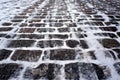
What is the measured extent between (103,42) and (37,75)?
3.70 ft

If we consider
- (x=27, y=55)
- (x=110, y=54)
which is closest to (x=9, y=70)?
(x=27, y=55)

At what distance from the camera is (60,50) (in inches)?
76.0

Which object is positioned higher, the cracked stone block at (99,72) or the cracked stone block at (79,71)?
the cracked stone block at (79,71)

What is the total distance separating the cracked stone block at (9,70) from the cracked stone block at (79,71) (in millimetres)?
506

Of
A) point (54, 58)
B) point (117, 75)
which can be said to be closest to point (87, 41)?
point (54, 58)

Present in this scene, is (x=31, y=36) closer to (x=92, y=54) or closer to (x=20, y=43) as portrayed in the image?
(x=20, y=43)

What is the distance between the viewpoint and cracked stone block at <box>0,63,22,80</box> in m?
1.44

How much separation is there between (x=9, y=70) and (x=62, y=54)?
0.64 meters

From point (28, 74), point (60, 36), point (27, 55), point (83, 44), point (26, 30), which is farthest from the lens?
point (26, 30)

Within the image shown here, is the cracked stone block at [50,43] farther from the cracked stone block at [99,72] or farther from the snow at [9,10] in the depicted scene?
the snow at [9,10]

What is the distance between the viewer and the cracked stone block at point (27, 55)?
1.73 meters

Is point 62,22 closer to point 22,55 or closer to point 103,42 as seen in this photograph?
point 103,42

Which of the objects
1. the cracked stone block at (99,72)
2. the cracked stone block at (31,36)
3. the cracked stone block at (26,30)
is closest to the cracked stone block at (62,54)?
the cracked stone block at (99,72)

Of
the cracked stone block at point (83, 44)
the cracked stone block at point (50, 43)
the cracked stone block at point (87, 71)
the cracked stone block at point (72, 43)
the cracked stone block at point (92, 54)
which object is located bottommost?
the cracked stone block at point (92, 54)
